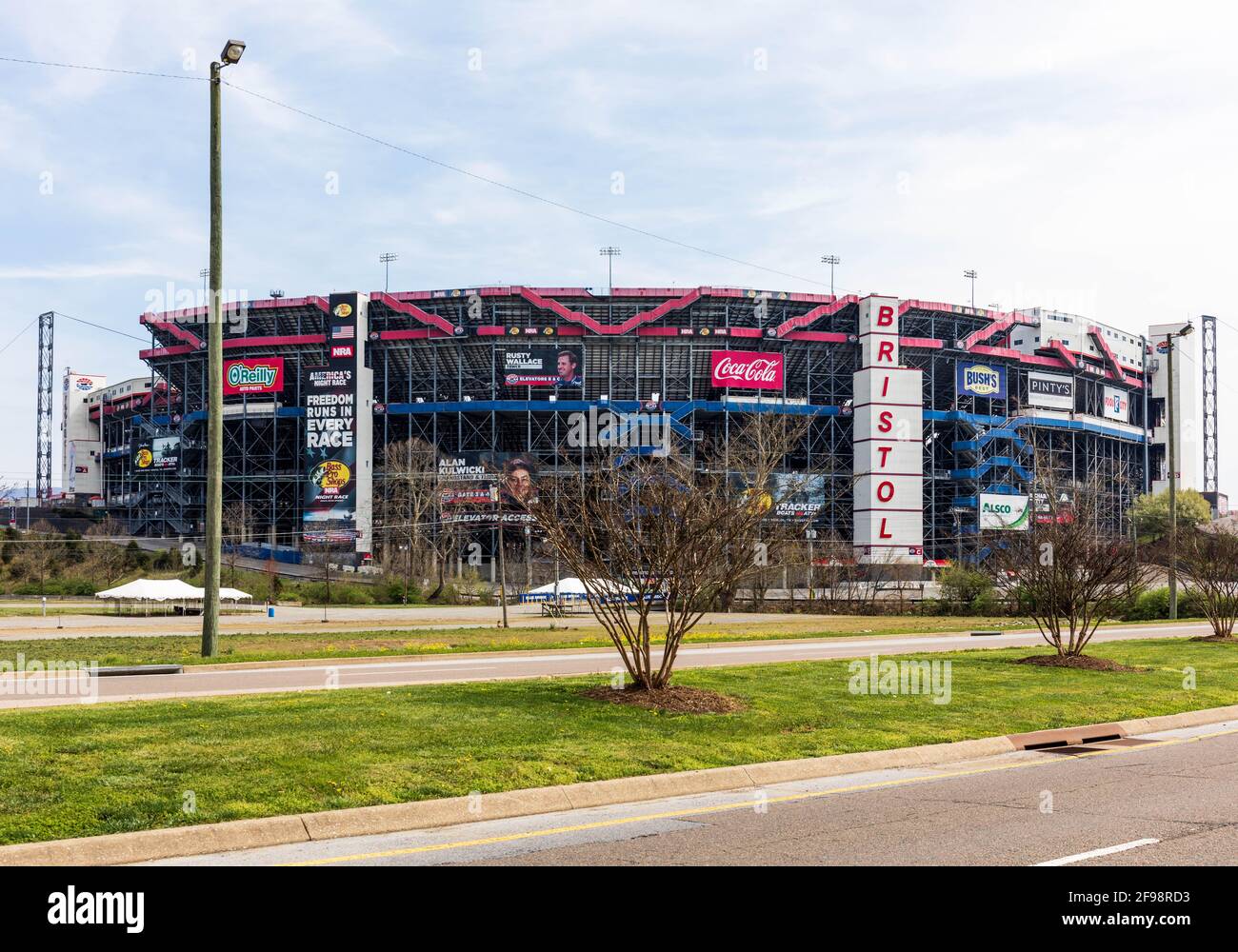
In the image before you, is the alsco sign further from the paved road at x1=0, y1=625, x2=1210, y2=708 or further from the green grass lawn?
the green grass lawn

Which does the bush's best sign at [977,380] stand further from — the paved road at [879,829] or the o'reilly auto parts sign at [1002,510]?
the paved road at [879,829]

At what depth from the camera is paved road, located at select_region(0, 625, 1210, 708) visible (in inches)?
714

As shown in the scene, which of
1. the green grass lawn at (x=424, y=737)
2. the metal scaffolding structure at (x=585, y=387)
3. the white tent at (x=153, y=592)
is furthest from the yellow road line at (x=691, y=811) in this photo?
the metal scaffolding structure at (x=585, y=387)

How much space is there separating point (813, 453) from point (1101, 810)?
88265mm

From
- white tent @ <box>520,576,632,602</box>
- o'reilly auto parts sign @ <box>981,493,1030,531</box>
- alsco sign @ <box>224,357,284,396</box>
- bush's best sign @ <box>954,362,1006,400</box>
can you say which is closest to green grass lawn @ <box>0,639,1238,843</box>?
white tent @ <box>520,576,632,602</box>

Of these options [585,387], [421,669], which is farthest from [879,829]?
[585,387]

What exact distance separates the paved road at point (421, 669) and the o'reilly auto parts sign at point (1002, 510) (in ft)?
206

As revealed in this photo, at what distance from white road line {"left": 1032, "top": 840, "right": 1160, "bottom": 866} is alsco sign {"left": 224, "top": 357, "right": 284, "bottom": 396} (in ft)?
300

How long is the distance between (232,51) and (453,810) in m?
16.6

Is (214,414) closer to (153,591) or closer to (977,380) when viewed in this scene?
(153,591)

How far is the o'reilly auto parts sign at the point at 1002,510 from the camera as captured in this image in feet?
316

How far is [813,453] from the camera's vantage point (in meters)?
97.4
